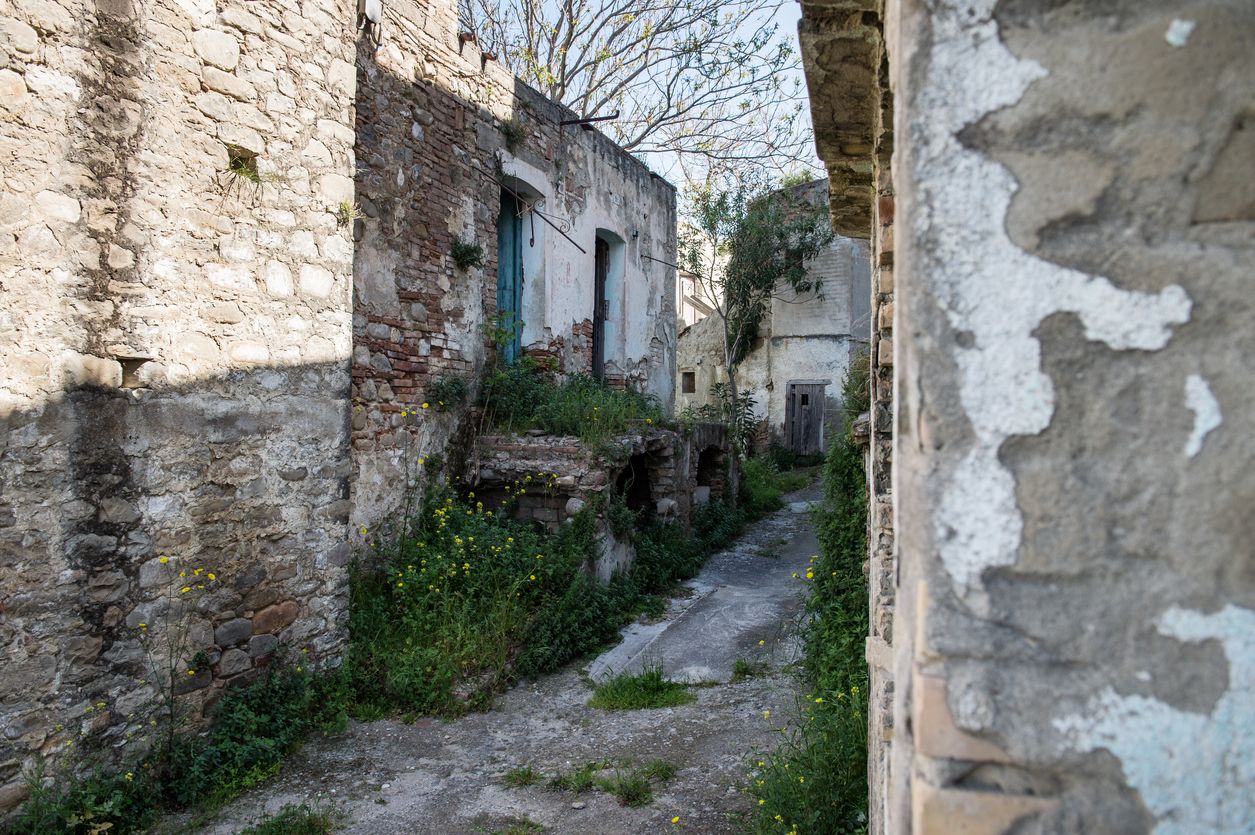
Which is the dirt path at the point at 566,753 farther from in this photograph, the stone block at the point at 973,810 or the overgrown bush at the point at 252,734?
the stone block at the point at 973,810

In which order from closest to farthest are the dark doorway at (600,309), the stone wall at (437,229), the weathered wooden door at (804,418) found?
the stone wall at (437,229) < the dark doorway at (600,309) < the weathered wooden door at (804,418)

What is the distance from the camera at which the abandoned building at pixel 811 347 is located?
54.4 ft

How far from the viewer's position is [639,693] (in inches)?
214

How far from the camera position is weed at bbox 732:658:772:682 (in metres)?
5.75

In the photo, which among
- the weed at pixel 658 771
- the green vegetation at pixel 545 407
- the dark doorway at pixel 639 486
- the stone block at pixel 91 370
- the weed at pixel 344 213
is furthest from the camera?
the dark doorway at pixel 639 486

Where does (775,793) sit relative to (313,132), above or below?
below

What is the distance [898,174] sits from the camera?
1.23 meters

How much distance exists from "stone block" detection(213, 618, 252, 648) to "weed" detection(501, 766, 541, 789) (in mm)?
1585

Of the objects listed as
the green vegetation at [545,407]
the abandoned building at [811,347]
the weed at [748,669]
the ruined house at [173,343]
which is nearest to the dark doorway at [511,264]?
the green vegetation at [545,407]

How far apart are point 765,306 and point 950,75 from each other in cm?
1619

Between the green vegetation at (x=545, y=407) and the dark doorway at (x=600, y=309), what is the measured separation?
193 centimetres

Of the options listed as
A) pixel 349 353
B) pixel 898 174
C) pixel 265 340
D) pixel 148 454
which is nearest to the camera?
pixel 898 174

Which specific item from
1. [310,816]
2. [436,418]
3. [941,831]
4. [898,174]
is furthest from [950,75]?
[436,418]

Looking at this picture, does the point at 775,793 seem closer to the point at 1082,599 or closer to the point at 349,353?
the point at 1082,599
